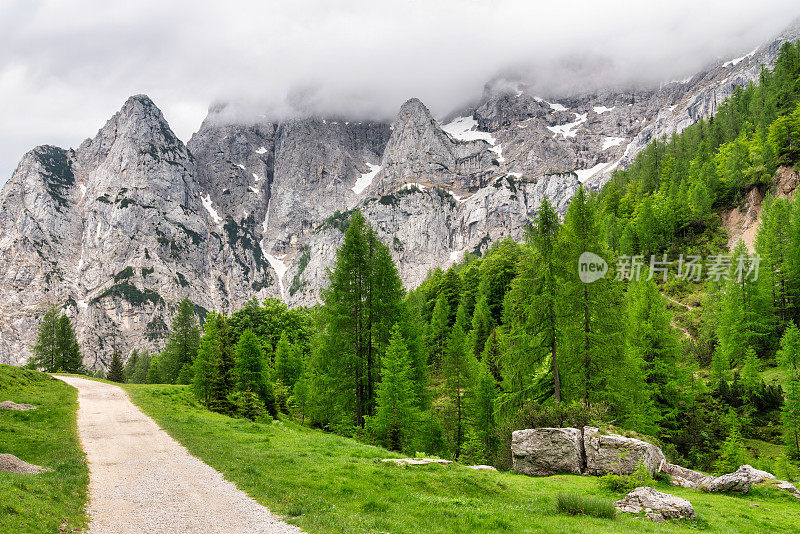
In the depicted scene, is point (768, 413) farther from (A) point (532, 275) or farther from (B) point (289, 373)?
(B) point (289, 373)

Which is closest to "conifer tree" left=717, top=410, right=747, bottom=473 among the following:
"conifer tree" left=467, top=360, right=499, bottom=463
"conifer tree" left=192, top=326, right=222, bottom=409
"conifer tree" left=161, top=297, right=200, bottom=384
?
"conifer tree" left=467, top=360, right=499, bottom=463

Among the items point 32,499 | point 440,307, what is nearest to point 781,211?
point 440,307

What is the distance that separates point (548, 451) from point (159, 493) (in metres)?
16.2

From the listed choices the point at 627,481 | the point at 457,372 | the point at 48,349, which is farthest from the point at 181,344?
the point at 627,481

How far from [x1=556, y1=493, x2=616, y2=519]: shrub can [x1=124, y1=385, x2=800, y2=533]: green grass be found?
247mm

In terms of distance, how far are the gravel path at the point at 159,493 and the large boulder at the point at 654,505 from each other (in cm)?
1107

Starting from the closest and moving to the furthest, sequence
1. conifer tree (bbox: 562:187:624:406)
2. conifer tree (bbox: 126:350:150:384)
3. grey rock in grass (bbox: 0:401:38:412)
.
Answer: grey rock in grass (bbox: 0:401:38:412) < conifer tree (bbox: 562:187:624:406) < conifer tree (bbox: 126:350:150:384)

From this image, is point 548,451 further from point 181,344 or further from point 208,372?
point 181,344

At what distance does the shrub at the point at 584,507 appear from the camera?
38.9ft

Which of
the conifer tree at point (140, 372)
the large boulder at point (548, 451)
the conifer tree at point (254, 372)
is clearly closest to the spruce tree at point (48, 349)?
the conifer tree at point (140, 372)

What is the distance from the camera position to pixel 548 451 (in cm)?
1936

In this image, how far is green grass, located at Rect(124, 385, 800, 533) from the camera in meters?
9.75

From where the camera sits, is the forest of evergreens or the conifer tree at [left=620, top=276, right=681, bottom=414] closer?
the forest of evergreens

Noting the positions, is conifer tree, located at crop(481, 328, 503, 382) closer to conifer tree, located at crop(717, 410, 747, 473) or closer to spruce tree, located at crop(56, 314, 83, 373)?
conifer tree, located at crop(717, 410, 747, 473)
